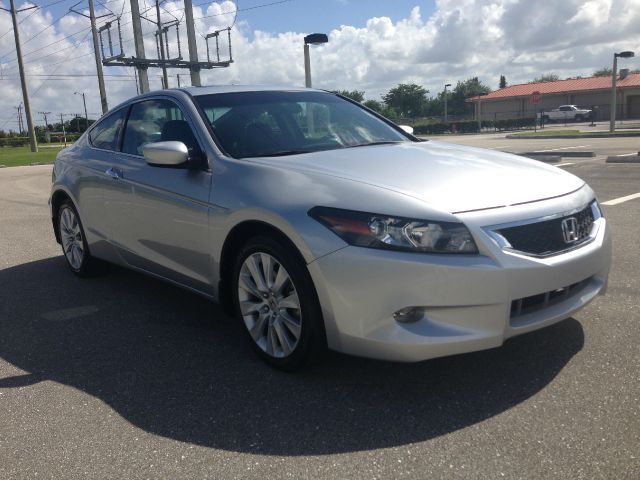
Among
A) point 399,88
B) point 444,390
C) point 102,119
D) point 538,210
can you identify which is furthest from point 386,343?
point 399,88

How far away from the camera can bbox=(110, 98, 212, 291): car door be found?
3822mm

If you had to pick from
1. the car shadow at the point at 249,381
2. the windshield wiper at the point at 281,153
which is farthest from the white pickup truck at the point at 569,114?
the car shadow at the point at 249,381

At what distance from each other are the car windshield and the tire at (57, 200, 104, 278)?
6.46 ft

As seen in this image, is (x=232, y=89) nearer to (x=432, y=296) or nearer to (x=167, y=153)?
(x=167, y=153)

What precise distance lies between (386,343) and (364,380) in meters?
0.50

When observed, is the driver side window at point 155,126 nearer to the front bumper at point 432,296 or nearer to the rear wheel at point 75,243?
the rear wheel at point 75,243

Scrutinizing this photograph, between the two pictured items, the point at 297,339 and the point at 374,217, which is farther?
the point at 297,339

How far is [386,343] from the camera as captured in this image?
9.45 feet

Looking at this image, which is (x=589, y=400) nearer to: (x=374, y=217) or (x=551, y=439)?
(x=551, y=439)

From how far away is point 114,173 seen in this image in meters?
4.68

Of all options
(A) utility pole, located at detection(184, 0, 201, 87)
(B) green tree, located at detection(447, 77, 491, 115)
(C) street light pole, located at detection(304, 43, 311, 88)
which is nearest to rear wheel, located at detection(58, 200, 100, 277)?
(C) street light pole, located at detection(304, 43, 311, 88)

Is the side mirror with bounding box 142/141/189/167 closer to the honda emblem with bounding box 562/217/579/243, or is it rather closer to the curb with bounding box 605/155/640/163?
the honda emblem with bounding box 562/217/579/243

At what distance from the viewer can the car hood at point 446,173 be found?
3.00 metres

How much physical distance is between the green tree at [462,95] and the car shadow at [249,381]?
292 feet
